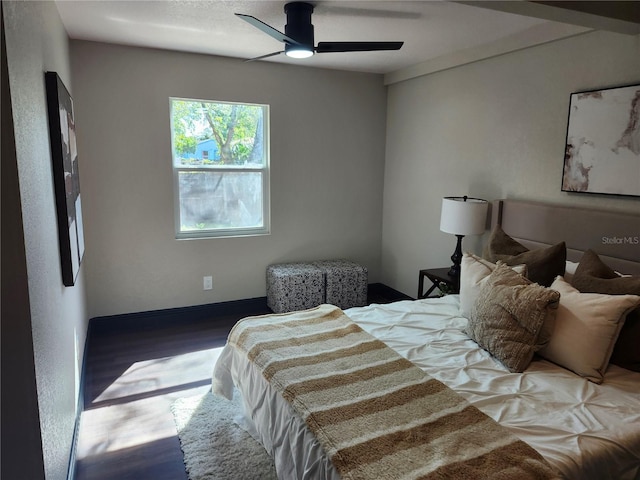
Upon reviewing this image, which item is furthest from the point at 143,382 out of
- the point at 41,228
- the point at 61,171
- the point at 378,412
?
the point at 378,412

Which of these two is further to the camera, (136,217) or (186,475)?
(136,217)

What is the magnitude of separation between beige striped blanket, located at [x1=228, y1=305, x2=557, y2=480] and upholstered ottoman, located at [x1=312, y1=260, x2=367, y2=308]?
1.89 m

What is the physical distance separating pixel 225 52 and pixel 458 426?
342cm

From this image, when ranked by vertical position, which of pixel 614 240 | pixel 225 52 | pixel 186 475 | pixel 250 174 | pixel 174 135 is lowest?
pixel 186 475

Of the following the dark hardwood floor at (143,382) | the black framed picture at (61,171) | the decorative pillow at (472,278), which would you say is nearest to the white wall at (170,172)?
the dark hardwood floor at (143,382)

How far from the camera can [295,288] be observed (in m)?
4.18

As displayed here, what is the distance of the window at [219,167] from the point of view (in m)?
3.99

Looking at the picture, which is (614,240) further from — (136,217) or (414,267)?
(136,217)

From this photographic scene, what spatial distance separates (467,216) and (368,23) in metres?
1.56

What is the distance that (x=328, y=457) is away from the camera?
1484mm

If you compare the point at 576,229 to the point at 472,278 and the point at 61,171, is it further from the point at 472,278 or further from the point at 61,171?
the point at 61,171

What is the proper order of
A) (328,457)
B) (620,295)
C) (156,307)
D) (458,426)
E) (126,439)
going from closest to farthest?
(328,457)
(458,426)
(620,295)
(126,439)
(156,307)

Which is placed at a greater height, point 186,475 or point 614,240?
point 614,240

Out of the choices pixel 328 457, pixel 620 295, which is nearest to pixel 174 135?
pixel 328 457
